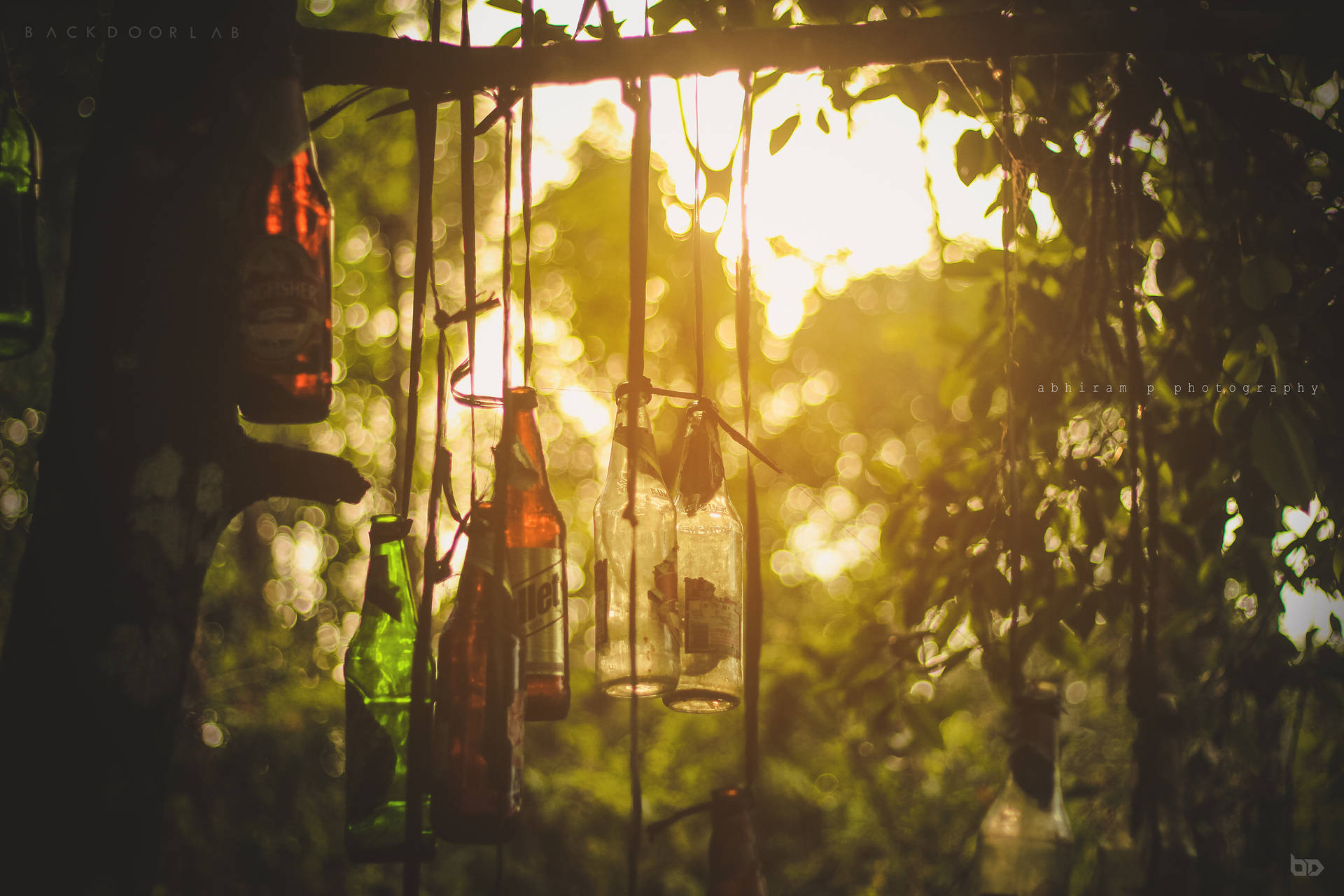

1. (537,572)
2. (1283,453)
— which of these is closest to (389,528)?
(537,572)

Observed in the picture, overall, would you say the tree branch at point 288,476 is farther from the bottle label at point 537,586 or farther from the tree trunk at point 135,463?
the bottle label at point 537,586

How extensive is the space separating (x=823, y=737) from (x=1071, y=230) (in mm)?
8267

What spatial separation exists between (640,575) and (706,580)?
23 centimetres

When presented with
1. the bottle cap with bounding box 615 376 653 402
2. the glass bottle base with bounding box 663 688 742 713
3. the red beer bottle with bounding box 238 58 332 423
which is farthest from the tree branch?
the glass bottle base with bounding box 663 688 742 713

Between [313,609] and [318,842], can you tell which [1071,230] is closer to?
[318,842]

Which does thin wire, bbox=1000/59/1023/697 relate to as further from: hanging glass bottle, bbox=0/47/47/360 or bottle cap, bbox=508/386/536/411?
hanging glass bottle, bbox=0/47/47/360

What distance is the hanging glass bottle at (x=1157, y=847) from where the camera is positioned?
110 cm

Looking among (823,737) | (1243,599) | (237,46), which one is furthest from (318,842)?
(237,46)

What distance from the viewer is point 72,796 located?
123 cm

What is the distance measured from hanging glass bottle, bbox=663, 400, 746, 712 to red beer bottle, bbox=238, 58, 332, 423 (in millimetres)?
641

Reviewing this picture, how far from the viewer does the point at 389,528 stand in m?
1.77

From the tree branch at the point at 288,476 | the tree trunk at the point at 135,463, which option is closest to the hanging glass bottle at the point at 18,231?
the tree trunk at the point at 135,463

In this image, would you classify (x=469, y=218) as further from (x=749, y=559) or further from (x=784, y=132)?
(x=784, y=132)

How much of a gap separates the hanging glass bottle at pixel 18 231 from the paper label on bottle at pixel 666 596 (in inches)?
43.0
